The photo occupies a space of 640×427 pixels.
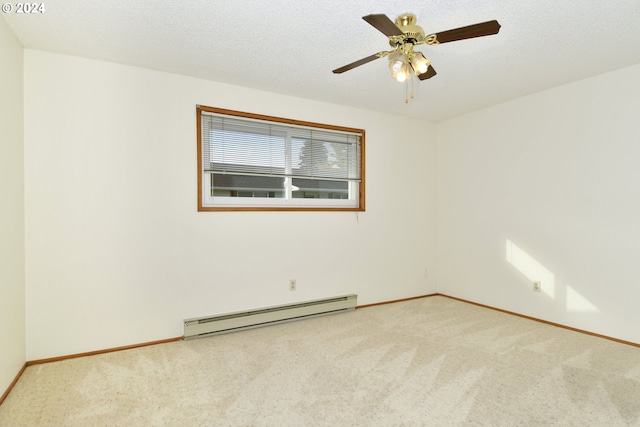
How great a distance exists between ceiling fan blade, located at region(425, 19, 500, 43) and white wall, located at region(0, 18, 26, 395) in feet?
8.99

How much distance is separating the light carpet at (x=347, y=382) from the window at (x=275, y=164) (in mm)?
1390

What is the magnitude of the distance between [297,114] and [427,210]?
7.57 feet

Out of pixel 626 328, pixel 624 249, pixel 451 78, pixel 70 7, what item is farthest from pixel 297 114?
pixel 626 328

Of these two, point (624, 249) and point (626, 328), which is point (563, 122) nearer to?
point (624, 249)

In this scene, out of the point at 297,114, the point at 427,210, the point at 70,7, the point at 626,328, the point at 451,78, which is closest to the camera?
the point at 70,7

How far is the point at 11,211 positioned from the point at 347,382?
2.60 metres

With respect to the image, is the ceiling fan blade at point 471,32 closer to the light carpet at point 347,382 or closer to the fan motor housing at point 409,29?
the fan motor housing at point 409,29

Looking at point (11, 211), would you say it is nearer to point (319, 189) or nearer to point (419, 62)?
point (319, 189)

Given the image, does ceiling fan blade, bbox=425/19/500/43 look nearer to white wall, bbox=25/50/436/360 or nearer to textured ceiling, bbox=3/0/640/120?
textured ceiling, bbox=3/0/640/120

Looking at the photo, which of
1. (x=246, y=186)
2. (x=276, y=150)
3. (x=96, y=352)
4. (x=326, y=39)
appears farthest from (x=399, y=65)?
(x=96, y=352)

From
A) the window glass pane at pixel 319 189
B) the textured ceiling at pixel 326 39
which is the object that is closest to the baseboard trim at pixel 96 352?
the window glass pane at pixel 319 189

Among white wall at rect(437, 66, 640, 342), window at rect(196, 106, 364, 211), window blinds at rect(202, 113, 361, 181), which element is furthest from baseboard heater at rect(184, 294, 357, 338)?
white wall at rect(437, 66, 640, 342)

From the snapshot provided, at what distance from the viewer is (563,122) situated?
134 inches

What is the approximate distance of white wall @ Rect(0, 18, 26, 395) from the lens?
2.15m
